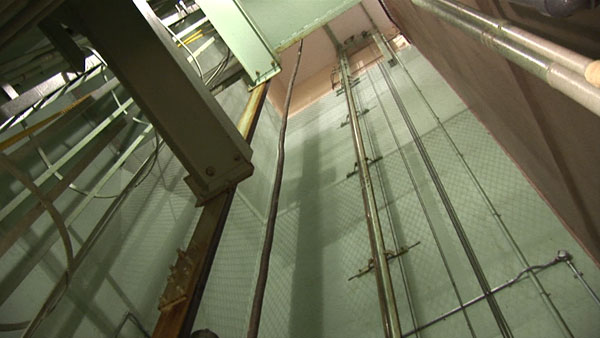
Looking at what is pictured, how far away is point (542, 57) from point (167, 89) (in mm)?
1606

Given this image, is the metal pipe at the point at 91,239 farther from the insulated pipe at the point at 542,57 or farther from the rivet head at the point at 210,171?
the insulated pipe at the point at 542,57

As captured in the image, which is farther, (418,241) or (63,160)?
(418,241)

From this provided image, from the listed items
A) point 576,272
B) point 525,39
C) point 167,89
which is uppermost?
→ point 167,89

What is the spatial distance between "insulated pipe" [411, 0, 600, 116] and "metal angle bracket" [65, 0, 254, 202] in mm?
1221

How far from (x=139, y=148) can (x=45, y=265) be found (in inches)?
59.7

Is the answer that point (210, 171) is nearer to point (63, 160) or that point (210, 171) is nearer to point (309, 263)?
point (63, 160)

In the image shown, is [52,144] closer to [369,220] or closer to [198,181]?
[198,181]

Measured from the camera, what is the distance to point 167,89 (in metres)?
1.87

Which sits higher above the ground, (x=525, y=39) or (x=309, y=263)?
(x=525, y=39)

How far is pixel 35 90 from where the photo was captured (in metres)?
2.52

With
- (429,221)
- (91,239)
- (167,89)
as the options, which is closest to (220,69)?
(167,89)

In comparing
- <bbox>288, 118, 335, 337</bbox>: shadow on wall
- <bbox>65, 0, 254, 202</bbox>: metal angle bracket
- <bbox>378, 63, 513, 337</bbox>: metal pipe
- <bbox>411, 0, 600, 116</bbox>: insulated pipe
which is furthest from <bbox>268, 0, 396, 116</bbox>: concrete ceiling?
<bbox>411, 0, 600, 116</bbox>: insulated pipe

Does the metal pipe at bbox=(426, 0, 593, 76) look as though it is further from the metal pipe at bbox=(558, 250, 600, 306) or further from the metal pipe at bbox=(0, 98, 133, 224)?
the metal pipe at bbox=(0, 98, 133, 224)

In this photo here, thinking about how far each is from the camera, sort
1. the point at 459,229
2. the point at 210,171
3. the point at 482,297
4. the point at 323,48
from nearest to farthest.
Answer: the point at 210,171 → the point at 482,297 → the point at 459,229 → the point at 323,48
